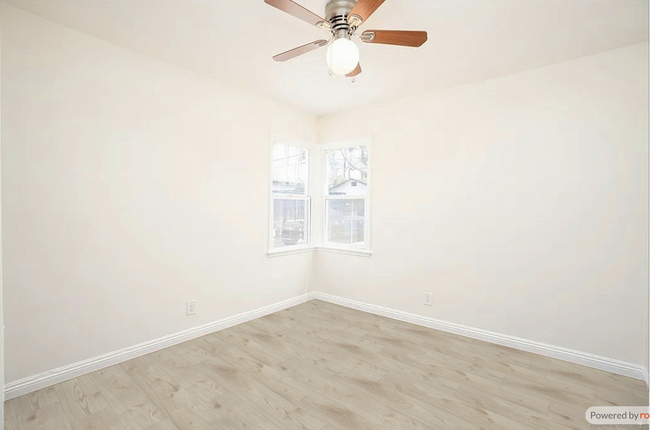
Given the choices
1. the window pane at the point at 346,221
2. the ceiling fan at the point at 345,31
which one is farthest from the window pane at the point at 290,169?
the ceiling fan at the point at 345,31

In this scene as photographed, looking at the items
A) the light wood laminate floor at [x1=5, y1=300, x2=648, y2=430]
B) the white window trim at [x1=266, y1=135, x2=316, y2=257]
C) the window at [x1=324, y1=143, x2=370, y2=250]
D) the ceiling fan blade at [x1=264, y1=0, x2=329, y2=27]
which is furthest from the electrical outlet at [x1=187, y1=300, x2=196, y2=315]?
the ceiling fan blade at [x1=264, y1=0, x2=329, y2=27]

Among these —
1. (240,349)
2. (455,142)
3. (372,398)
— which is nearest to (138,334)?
Answer: (240,349)

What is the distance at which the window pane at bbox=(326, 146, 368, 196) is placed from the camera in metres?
4.11

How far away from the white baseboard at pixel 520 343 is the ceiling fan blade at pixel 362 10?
2.91 metres

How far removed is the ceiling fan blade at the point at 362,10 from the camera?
171 cm

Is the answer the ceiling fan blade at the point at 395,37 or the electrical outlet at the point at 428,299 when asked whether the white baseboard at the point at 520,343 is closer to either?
the electrical outlet at the point at 428,299

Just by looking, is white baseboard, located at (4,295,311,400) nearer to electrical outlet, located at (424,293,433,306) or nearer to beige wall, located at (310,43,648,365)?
beige wall, located at (310,43,648,365)

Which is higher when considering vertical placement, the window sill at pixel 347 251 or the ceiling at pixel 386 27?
the ceiling at pixel 386 27

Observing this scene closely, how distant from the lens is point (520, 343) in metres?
2.94

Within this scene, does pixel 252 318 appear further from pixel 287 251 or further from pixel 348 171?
pixel 348 171

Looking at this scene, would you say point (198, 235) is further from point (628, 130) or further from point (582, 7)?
point (628, 130)

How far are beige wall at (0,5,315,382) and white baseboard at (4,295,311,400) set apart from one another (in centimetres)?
5

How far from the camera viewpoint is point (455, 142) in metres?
3.30

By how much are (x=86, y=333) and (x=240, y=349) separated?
1191 mm
